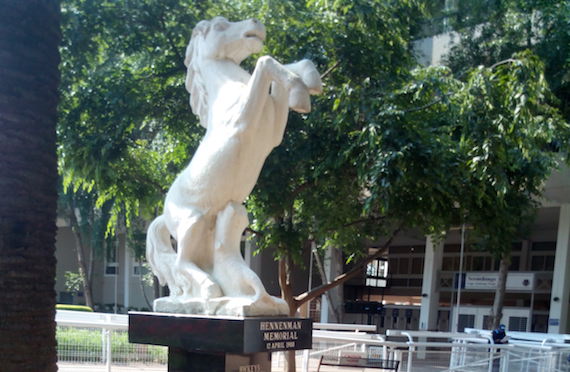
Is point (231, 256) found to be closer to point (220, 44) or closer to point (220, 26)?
point (220, 44)

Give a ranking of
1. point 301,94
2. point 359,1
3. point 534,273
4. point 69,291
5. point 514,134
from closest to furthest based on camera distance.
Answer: point 301,94
point 514,134
point 359,1
point 534,273
point 69,291

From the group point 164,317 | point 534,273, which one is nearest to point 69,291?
point 534,273

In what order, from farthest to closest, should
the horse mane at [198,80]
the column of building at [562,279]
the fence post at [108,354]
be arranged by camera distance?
the column of building at [562,279] → the fence post at [108,354] → the horse mane at [198,80]

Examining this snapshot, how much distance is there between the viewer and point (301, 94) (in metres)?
5.59

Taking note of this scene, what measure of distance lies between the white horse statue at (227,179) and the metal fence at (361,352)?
9.72 feet

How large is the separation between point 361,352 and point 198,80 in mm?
6239

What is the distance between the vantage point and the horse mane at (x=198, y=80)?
670 cm

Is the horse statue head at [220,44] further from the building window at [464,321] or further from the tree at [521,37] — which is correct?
the building window at [464,321]

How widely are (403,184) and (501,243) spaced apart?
2897 millimetres

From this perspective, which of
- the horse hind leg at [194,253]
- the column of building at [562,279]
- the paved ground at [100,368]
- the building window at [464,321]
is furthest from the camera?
the building window at [464,321]

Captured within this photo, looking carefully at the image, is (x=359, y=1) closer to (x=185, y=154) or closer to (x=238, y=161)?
(x=185, y=154)

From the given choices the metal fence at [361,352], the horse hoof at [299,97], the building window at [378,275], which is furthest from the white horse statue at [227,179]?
the building window at [378,275]

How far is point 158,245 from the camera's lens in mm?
6602

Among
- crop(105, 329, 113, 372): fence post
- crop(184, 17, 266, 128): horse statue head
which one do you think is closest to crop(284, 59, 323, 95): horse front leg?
crop(184, 17, 266, 128): horse statue head
